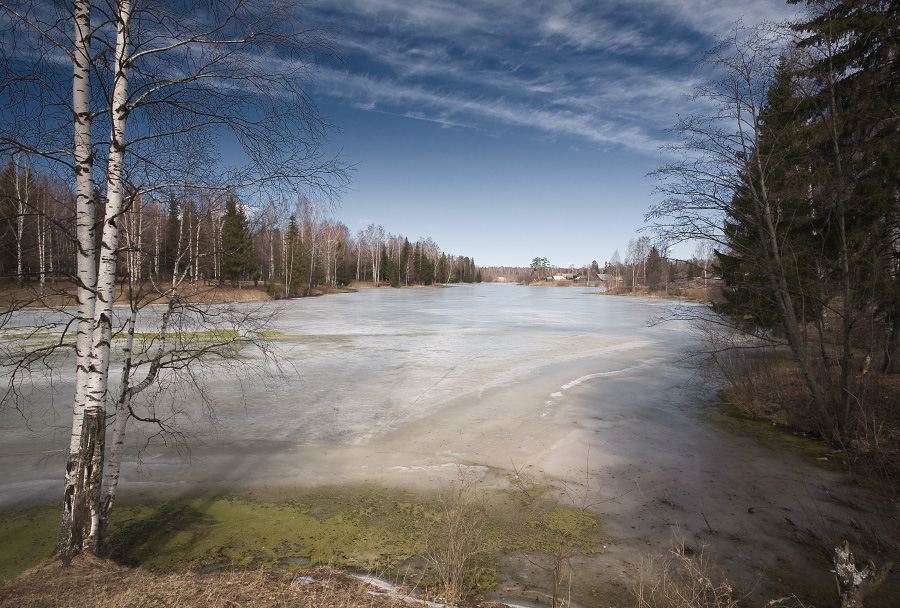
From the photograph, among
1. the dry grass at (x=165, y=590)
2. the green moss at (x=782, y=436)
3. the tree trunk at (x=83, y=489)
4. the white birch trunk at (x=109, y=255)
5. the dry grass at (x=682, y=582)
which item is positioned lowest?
the green moss at (x=782, y=436)

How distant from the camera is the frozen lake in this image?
5.50 meters

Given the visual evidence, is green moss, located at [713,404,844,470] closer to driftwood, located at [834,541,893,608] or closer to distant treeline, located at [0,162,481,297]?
driftwood, located at [834,541,893,608]

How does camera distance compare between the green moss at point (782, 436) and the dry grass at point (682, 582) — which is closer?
the dry grass at point (682, 582)

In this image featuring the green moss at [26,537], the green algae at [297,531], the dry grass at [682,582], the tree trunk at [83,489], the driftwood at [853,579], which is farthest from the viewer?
the green algae at [297,531]

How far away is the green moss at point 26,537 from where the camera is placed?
13.6 ft

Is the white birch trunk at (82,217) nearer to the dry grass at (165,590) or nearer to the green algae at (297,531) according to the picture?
the dry grass at (165,590)

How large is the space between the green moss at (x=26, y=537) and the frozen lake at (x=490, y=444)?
42cm

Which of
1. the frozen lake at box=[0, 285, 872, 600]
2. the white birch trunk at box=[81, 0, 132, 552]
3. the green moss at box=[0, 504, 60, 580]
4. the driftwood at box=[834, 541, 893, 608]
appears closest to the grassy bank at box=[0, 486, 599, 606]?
the green moss at box=[0, 504, 60, 580]

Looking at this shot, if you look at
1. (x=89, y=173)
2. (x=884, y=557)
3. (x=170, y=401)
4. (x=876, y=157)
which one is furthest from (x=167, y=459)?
(x=876, y=157)

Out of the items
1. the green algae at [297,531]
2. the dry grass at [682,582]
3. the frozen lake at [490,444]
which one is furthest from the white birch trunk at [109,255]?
the dry grass at [682,582]

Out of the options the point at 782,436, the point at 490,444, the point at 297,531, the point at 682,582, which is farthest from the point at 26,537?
the point at 782,436

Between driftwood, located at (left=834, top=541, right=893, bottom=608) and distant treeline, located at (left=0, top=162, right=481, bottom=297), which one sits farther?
distant treeline, located at (left=0, top=162, right=481, bottom=297)

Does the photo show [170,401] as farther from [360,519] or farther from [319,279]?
[319,279]

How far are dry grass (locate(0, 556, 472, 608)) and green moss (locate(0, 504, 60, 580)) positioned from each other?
45.1 inches
